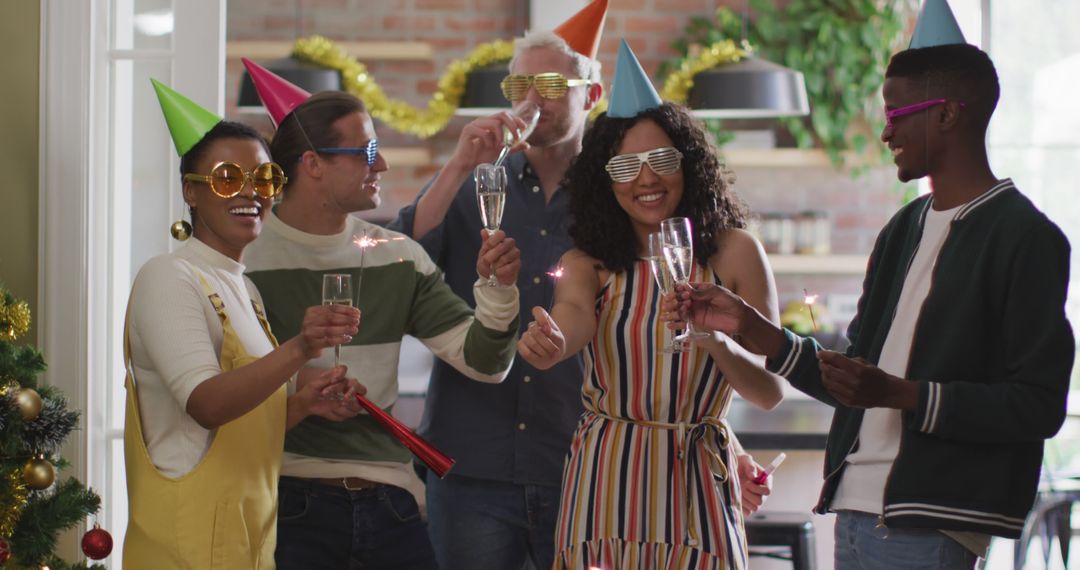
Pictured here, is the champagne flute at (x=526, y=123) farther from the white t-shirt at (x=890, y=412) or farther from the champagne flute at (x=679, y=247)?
the white t-shirt at (x=890, y=412)

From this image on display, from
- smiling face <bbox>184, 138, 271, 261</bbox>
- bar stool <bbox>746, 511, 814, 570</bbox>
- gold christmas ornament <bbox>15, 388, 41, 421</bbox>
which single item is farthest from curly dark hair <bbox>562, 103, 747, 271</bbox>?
bar stool <bbox>746, 511, 814, 570</bbox>

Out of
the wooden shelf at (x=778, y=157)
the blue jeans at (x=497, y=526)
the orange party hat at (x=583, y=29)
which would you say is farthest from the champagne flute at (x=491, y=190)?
the wooden shelf at (x=778, y=157)

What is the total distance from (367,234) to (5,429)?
76cm

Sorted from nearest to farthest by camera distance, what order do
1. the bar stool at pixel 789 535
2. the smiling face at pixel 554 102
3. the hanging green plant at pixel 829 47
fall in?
1. the smiling face at pixel 554 102
2. the bar stool at pixel 789 535
3. the hanging green plant at pixel 829 47

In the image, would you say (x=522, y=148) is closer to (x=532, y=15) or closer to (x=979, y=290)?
(x=979, y=290)

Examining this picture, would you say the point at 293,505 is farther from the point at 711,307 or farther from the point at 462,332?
the point at 711,307

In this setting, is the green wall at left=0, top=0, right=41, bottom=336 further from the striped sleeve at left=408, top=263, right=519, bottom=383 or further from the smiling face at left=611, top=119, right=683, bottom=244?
the smiling face at left=611, top=119, right=683, bottom=244

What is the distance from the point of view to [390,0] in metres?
6.23

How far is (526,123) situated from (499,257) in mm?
493

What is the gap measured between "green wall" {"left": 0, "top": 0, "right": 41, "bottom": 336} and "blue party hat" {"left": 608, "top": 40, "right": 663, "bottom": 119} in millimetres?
1373

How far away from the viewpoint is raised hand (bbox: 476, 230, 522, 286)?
2.08 metres

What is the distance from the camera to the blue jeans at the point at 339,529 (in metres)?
2.06

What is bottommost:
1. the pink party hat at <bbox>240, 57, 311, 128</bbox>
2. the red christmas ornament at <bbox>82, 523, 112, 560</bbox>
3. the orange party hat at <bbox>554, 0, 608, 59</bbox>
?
the red christmas ornament at <bbox>82, 523, 112, 560</bbox>

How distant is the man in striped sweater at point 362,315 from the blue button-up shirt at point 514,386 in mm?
146
